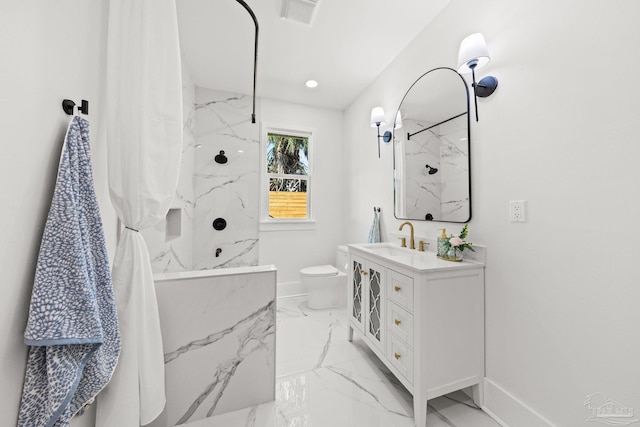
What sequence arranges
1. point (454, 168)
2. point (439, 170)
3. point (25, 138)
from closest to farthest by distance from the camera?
point (25, 138), point (454, 168), point (439, 170)

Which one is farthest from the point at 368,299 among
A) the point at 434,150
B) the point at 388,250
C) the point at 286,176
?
the point at 286,176

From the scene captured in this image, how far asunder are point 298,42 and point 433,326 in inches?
93.5

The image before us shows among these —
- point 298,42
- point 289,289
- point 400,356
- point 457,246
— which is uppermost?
point 298,42

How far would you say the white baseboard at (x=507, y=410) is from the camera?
1.21 metres

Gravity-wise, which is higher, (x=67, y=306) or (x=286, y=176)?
(x=286, y=176)

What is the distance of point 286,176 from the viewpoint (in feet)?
11.1

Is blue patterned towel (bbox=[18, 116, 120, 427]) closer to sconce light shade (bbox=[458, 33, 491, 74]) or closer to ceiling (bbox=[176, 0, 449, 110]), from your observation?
ceiling (bbox=[176, 0, 449, 110])

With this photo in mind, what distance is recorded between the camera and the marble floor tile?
52.4 inches

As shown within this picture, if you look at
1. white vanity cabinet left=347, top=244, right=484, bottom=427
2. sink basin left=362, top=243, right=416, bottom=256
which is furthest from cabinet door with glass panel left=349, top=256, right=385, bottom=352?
sink basin left=362, top=243, right=416, bottom=256

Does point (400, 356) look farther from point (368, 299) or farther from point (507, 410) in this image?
point (507, 410)

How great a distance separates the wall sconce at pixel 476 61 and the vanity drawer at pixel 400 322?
1.31 m

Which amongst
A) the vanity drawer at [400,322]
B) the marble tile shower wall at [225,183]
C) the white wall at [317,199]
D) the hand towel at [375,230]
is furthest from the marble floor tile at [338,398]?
the marble tile shower wall at [225,183]

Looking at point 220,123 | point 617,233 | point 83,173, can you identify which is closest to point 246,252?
point 220,123

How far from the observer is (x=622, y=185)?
3.09 feet
